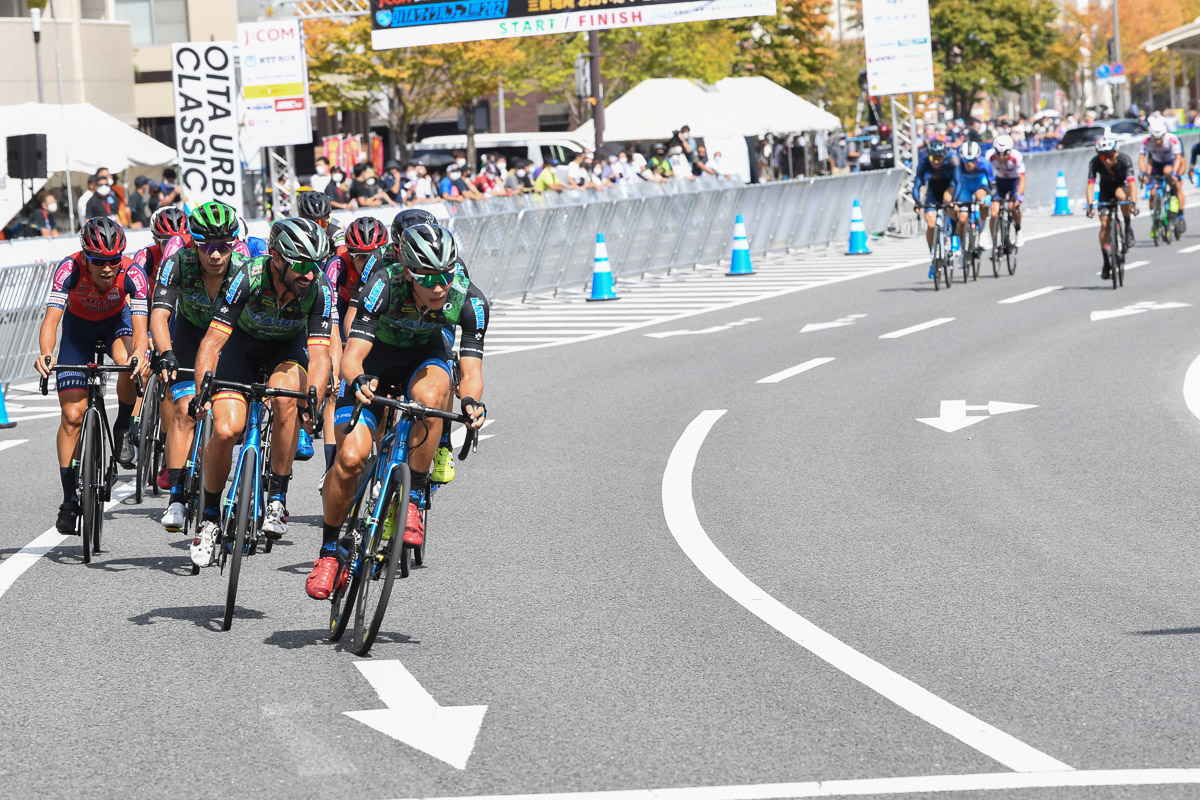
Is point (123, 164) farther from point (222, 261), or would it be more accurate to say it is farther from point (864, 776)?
point (864, 776)

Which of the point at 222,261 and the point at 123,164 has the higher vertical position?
the point at 123,164

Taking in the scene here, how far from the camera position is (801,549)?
30.8 ft

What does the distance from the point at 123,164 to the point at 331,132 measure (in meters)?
34.1

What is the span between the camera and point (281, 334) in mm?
8891

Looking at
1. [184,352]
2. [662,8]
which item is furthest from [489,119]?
[184,352]

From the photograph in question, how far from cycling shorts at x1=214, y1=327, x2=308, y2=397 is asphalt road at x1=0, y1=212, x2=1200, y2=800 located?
102 centimetres

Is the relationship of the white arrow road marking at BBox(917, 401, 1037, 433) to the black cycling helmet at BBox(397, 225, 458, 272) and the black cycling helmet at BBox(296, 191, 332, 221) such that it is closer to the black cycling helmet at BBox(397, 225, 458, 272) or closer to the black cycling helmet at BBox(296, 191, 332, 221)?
the black cycling helmet at BBox(296, 191, 332, 221)

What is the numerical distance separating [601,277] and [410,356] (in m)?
18.2

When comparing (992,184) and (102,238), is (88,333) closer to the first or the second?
(102,238)

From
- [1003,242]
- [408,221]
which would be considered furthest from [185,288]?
[1003,242]

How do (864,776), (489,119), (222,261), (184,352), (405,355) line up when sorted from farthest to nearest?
→ 1. (489,119)
2. (184,352)
3. (222,261)
4. (405,355)
5. (864,776)

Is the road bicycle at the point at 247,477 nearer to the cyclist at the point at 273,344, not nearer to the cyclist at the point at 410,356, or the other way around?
the cyclist at the point at 273,344

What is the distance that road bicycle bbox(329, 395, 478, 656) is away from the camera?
7.16 metres

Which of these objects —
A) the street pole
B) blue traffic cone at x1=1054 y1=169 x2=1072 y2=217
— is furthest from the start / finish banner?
blue traffic cone at x1=1054 y1=169 x2=1072 y2=217
